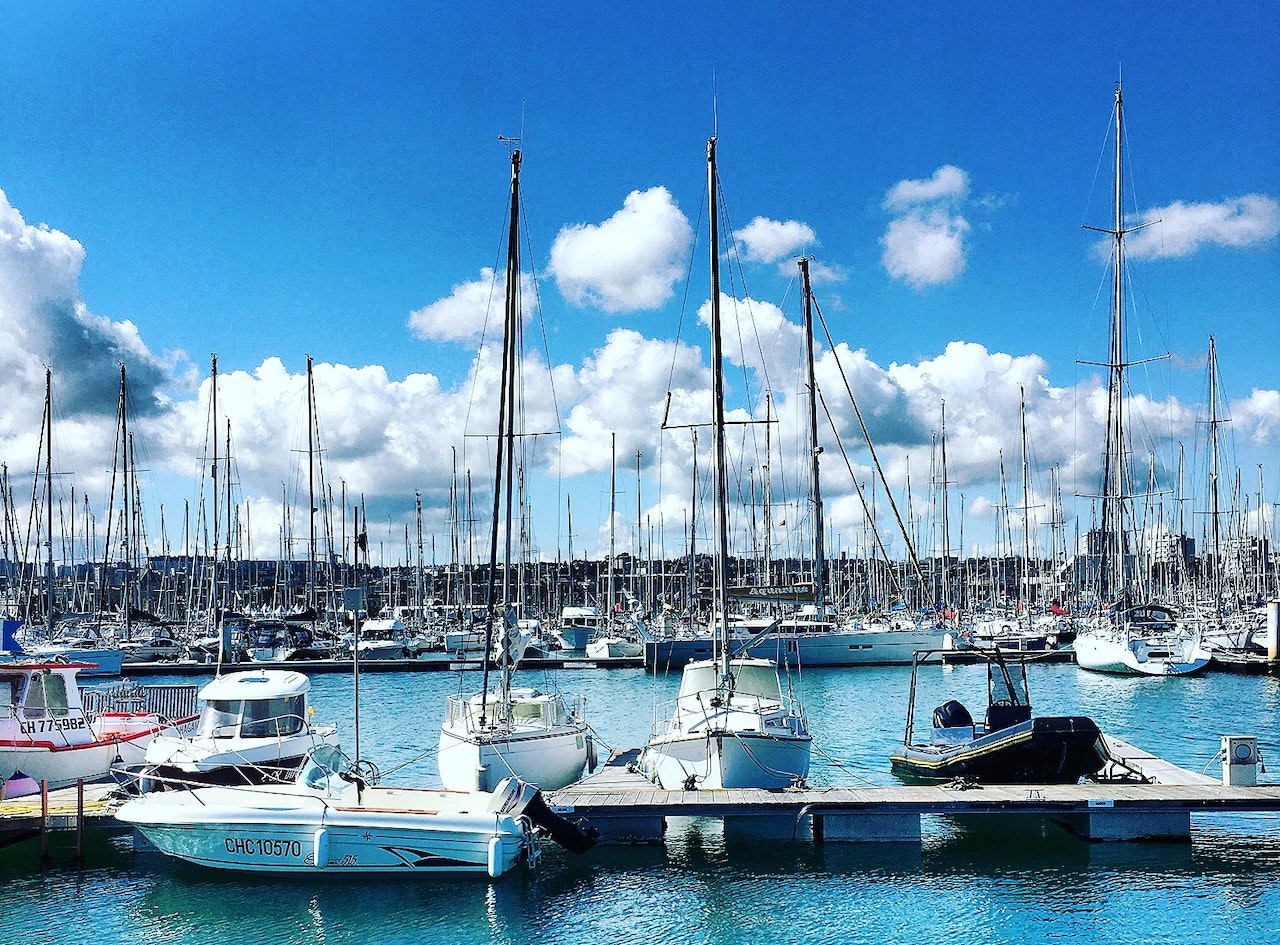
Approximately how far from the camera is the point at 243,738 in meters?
26.2

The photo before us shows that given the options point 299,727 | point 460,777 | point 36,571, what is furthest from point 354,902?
point 36,571

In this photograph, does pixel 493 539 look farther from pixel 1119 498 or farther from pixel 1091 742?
pixel 1119 498

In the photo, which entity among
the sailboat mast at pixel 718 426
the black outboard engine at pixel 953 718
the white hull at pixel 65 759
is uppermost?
the sailboat mast at pixel 718 426

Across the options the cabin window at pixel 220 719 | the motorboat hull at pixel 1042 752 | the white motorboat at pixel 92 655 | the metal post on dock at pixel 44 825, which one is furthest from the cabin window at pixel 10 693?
the white motorboat at pixel 92 655

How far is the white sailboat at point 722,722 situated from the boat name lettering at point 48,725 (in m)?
14.1

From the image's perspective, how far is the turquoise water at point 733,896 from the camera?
64.6 feet

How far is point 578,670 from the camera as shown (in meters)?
74.8

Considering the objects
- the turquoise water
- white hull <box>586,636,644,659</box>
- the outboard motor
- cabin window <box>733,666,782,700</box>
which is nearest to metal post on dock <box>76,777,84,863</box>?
the turquoise water

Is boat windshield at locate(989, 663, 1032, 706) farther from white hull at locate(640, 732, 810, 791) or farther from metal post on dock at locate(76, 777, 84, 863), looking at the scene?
metal post on dock at locate(76, 777, 84, 863)

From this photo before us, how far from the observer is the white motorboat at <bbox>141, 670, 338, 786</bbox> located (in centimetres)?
2514

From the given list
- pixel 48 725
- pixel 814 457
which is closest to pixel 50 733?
pixel 48 725

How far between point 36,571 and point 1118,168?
235 ft

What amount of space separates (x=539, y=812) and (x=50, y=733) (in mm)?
13985

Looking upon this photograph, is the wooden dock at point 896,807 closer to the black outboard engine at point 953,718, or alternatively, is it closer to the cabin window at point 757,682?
the black outboard engine at point 953,718
